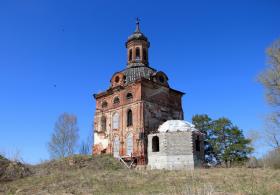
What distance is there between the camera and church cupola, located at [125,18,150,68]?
33688mm

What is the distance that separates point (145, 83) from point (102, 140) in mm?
7013

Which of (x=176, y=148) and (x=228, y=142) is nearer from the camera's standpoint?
(x=176, y=148)

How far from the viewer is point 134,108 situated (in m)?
28.8

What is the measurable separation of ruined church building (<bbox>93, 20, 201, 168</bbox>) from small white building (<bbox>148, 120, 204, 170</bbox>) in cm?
54

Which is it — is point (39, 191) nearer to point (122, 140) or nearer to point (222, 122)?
point (122, 140)

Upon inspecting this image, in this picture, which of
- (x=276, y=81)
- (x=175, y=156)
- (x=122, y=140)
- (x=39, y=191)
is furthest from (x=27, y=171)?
(x=276, y=81)

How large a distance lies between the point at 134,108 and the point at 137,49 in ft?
26.5

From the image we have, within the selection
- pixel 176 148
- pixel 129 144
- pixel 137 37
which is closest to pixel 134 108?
pixel 129 144

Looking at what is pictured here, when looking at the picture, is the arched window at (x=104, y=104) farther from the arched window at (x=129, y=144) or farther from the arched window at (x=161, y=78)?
the arched window at (x=161, y=78)

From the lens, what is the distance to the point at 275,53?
72.1 ft

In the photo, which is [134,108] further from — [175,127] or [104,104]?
[104,104]

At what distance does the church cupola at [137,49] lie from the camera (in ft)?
111

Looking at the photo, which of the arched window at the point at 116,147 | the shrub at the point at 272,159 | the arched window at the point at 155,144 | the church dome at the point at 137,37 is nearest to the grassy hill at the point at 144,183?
the shrub at the point at 272,159

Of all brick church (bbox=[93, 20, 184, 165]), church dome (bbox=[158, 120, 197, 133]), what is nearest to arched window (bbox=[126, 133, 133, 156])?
brick church (bbox=[93, 20, 184, 165])
